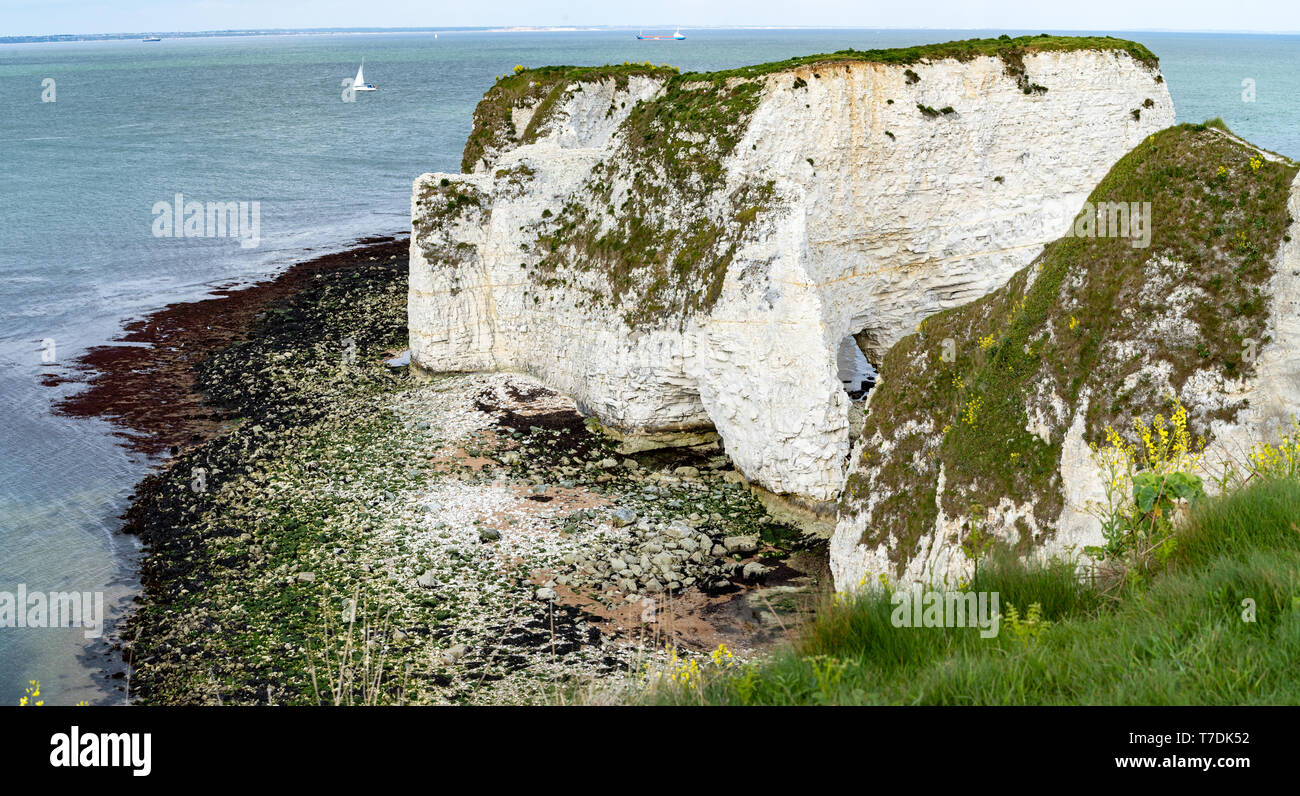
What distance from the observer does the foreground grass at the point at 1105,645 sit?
7.30 meters

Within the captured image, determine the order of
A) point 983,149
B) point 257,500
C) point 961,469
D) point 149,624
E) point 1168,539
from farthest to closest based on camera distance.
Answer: point 983,149
point 257,500
point 149,624
point 961,469
point 1168,539

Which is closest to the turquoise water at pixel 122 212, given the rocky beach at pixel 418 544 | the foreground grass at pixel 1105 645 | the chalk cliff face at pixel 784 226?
the rocky beach at pixel 418 544

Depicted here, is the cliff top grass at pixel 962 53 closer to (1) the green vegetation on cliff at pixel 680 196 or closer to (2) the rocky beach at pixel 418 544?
(1) the green vegetation on cliff at pixel 680 196

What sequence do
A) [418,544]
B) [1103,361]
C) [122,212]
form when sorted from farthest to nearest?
1. [122,212]
2. [418,544]
3. [1103,361]

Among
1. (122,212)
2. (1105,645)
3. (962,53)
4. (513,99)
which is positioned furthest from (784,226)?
(122,212)

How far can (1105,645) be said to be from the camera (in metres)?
8.05

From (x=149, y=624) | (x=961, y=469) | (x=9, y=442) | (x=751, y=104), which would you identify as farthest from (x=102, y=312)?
(x=961, y=469)

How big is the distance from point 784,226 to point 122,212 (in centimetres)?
6596

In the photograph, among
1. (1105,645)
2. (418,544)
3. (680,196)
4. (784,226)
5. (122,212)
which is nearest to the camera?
(1105,645)

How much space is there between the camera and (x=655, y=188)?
3366 cm

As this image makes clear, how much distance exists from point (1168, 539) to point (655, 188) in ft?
84.3

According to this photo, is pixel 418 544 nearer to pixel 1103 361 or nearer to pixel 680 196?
pixel 680 196

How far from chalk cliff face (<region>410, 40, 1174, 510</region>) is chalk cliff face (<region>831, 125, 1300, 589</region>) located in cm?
906
